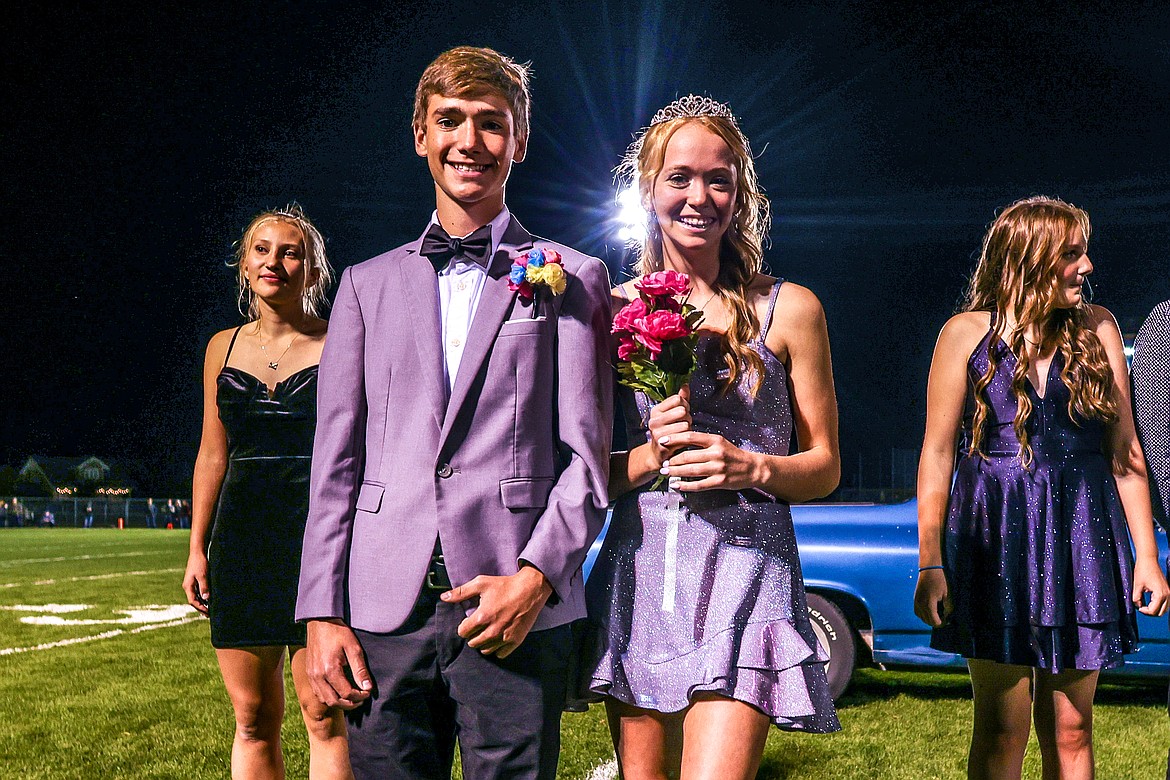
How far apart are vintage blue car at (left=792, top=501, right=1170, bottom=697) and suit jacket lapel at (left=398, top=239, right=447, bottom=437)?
190 inches

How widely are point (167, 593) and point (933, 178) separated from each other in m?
30.7

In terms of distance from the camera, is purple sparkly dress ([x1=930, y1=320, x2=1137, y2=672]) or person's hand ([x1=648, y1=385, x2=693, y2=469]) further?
purple sparkly dress ([x1=930, y1=320, x2=1137, y2=672])

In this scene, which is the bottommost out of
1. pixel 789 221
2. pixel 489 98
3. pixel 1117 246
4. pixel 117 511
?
pixel 117 511

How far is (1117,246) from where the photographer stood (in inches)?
1117

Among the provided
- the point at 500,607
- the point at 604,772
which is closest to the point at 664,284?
the point at 500,607

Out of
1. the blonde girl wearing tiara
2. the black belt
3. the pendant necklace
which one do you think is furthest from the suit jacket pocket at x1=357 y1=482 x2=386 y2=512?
the pendant necklace

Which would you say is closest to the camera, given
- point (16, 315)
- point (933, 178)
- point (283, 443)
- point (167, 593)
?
point (283, 443)

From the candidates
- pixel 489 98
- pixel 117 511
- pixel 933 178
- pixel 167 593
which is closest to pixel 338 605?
pixel 489 98

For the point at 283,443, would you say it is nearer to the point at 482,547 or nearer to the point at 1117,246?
the point at 482,547

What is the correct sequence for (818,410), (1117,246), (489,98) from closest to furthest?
1. (489,98)
2. (818,410)
3. (1117,246)

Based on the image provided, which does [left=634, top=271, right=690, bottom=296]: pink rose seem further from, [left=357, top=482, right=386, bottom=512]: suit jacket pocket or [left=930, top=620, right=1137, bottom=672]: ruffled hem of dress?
[left=930, top=620, right=1137, bottom=672]: ruffled hem of dress

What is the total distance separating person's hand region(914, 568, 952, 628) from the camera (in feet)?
10.6

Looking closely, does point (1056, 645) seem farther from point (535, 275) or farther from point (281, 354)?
point (281, 354)

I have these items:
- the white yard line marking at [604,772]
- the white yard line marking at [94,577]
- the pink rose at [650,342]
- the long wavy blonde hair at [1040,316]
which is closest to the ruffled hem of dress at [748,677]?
the pink rose at [650,342]
